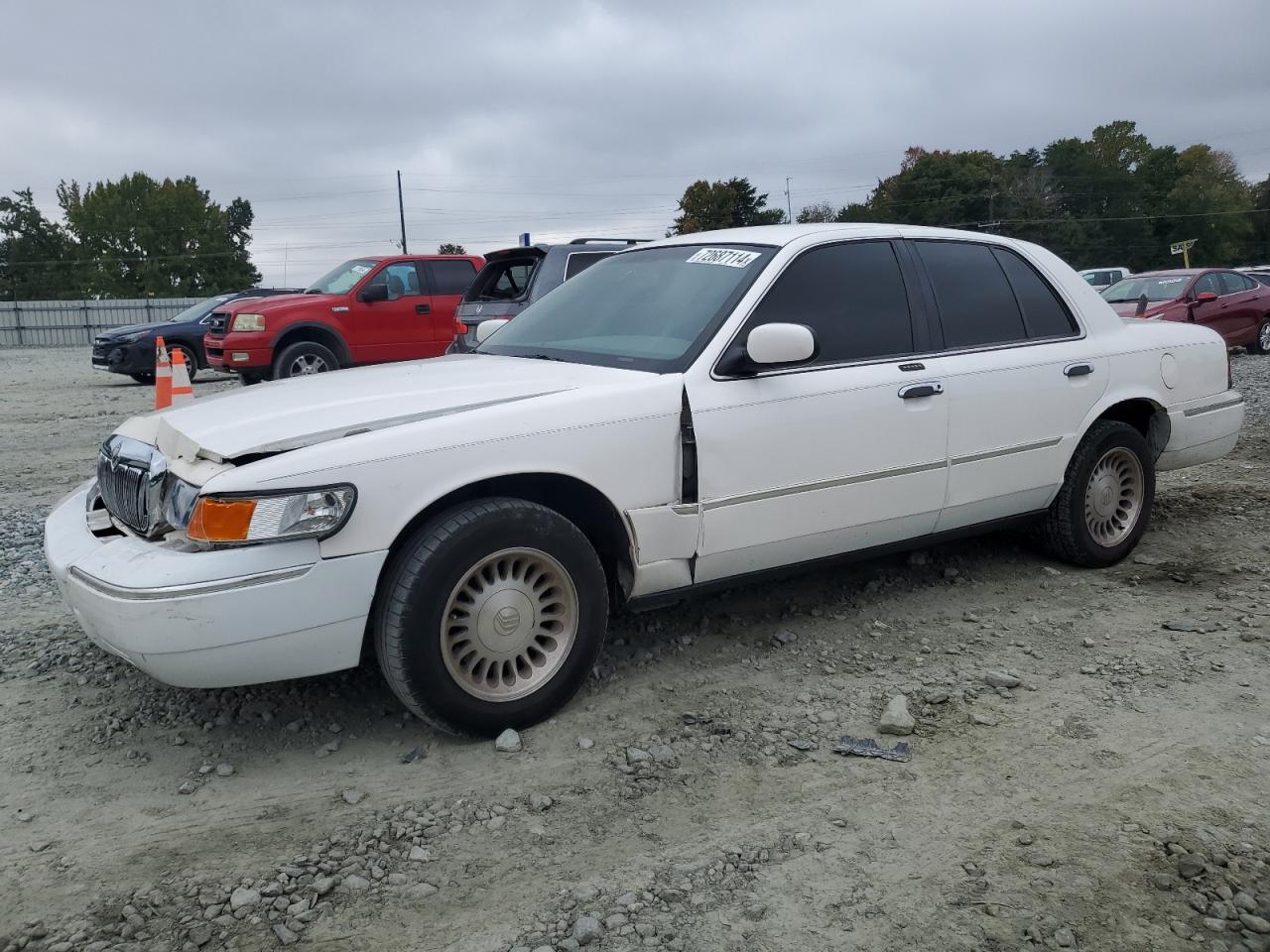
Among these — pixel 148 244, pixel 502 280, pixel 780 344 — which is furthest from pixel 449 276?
pixel 148 244

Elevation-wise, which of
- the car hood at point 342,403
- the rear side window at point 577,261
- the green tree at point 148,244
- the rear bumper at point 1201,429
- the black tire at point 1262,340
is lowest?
the black tire at point 1262,340

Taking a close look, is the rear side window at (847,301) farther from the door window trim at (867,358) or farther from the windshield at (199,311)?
the windshield at (199,311)

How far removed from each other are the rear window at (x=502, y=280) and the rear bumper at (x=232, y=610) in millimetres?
6864

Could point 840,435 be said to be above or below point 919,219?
below

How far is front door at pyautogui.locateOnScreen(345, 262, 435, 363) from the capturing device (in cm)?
1276

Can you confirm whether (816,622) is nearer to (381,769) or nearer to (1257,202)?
(381,769)

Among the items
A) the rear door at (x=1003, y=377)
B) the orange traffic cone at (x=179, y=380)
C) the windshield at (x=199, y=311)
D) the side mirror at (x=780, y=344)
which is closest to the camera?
the side mirror at (x=780, y=344)

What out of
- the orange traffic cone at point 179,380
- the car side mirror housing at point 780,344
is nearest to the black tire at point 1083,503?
the car side mirror housing at point 780,344

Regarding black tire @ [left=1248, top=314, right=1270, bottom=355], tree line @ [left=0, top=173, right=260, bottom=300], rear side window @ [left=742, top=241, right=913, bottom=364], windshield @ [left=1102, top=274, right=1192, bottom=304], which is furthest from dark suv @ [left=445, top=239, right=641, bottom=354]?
tree line @ [left=0, top=173, right=260, bottom=300]

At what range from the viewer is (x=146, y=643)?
284 centimetres

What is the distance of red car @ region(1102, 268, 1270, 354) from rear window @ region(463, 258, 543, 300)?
8.98 meters

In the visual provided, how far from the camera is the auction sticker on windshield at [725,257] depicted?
3.98 m

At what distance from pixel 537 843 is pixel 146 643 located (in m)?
1.20

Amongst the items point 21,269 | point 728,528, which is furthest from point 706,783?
point 21,269
